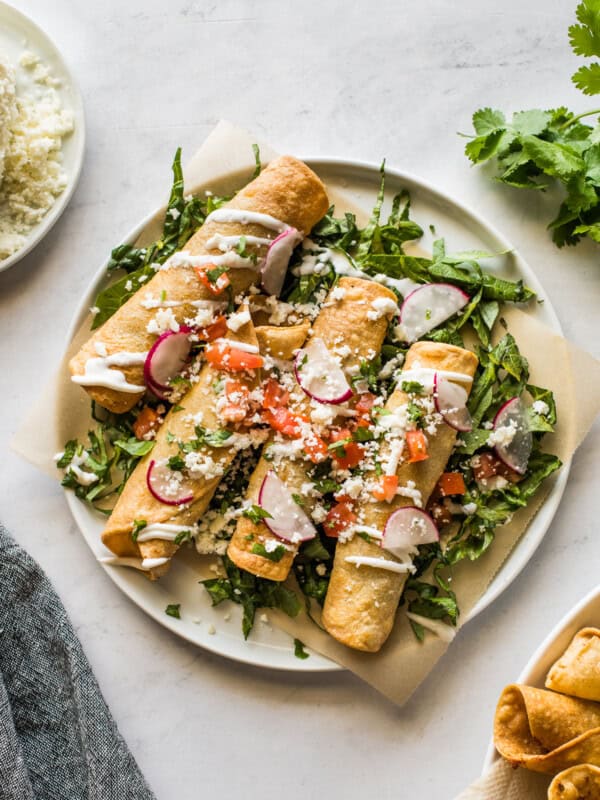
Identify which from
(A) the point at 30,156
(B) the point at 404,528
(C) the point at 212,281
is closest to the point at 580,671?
(B) the point at 404,528

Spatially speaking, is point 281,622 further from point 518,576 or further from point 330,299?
point 330,299

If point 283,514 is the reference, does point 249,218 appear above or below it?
above

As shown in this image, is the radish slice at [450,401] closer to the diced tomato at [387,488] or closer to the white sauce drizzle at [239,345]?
the diced tomato at [387,488]

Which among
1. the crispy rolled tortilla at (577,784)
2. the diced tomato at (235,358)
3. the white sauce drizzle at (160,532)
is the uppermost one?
the diced tomato at (235,358)

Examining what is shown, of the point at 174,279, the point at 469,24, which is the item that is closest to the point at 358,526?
the point at 174,279

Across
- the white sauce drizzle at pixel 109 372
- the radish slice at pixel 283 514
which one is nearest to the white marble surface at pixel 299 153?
the white sauce drizzle at pixel 109 372

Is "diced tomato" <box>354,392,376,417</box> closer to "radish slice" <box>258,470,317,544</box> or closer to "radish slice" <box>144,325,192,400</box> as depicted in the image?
"radish slice" <box>258,470,317,544</box>

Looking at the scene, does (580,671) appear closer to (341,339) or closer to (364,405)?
(364,405)
